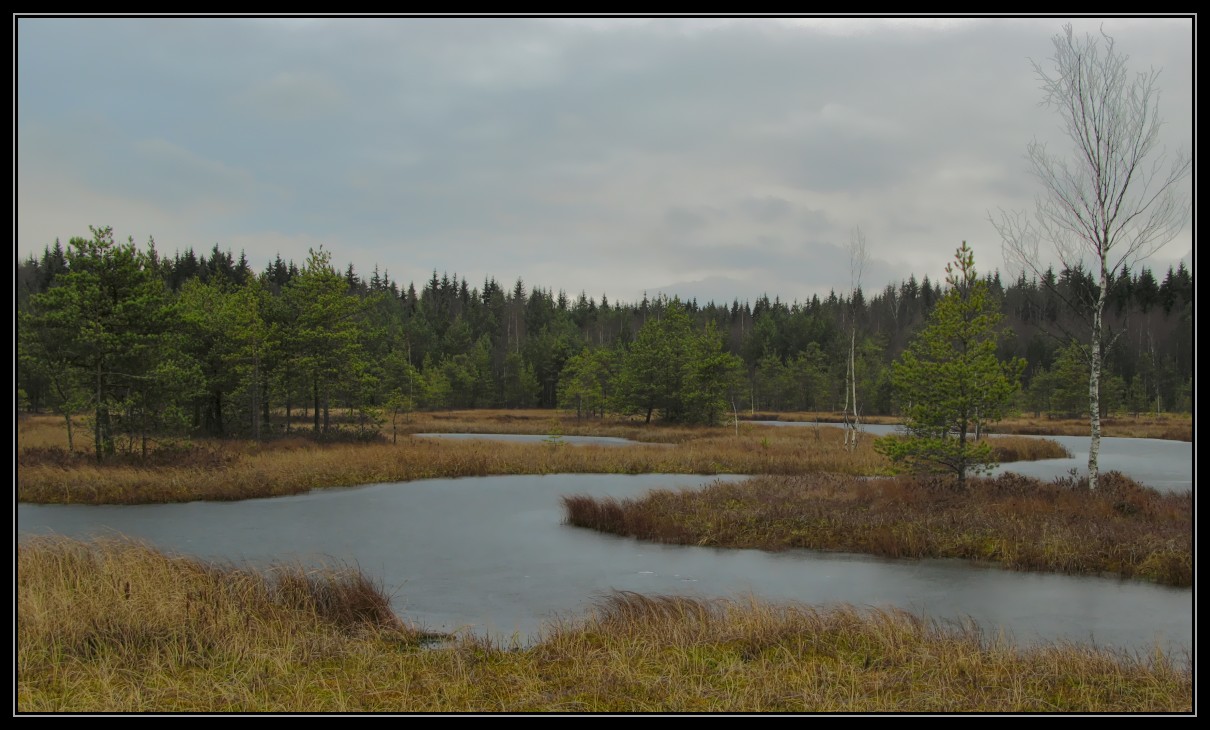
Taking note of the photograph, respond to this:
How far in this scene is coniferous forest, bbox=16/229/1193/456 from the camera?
25.9 m

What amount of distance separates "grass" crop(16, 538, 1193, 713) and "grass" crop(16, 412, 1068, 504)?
13.1 metres

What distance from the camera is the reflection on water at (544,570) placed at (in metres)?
11.5

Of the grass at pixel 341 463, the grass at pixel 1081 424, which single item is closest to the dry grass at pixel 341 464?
the grass at pixel 341 463

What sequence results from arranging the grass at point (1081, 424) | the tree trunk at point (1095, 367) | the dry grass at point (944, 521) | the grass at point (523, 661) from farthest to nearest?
the grass at point (1081, 424)
the tree trunk at point (1095, 367)
the dry grass at point (944, 521)
the grass at point (523, 661)

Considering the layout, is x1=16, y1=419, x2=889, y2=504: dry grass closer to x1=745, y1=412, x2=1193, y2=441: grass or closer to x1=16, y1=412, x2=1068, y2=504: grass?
x1=16, y1=412, x2=1068, y2=504: grass

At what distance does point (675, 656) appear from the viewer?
843cm

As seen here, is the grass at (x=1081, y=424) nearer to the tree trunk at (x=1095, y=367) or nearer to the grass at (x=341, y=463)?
the grass at (x=341, y=463)

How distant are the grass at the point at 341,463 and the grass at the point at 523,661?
13.1m

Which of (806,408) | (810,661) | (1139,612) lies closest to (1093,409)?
(1139,612)

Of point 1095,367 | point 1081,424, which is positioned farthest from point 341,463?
point 1081,424

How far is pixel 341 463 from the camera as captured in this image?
29703 millimetres

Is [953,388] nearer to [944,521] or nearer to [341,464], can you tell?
[944,521]

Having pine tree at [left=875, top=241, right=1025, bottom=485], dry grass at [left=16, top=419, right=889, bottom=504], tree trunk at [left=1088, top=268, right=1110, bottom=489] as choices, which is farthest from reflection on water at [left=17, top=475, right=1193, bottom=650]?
tree trunk at [left=1088, top=268, right=1110, bottom=489]
